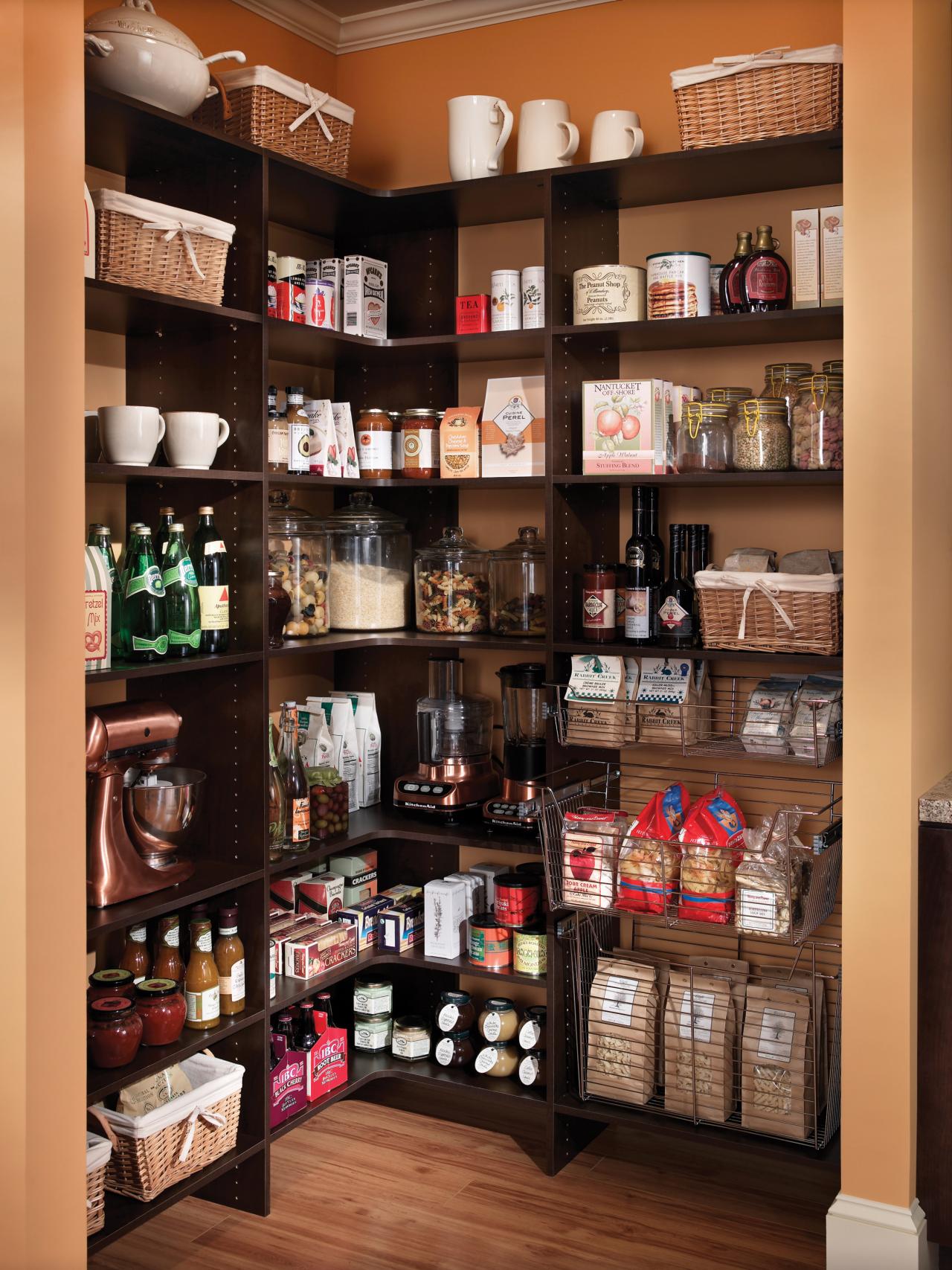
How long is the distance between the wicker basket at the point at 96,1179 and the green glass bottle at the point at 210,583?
99 centimetres

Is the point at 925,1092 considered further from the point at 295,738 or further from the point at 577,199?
the point at 577,199

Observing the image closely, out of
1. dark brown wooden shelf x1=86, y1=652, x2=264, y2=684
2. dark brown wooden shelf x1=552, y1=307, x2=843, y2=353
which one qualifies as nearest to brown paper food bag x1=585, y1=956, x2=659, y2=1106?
dark brown wooden shelf x1=86, y1=652, x2=264, y2=684

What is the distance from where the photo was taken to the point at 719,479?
2656 millimetres

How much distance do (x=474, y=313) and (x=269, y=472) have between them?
690 millimetres

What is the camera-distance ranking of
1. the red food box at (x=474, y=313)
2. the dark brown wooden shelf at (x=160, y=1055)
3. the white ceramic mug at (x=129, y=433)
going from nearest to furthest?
the dark brown wooden shelf at (x=160, y=1055) < the white ceramic mug at (x=129, y=433) < the red food box at (x=474, y=313)

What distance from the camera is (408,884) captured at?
346 cm

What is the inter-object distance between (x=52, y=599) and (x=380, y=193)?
1.56 meters

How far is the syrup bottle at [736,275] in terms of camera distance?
8.84 feet

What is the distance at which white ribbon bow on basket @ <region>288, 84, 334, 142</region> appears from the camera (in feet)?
9.28

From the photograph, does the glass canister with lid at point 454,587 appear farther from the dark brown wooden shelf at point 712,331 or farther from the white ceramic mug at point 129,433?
the white ceramic mug at point 129,433

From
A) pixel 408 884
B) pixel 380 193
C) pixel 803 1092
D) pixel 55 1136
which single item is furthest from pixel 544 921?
pixel 380 193

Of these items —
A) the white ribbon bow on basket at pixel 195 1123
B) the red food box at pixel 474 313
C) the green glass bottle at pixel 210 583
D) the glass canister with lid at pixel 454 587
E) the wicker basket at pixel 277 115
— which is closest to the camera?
the white ribbon bow on basket at pixel 195 1123

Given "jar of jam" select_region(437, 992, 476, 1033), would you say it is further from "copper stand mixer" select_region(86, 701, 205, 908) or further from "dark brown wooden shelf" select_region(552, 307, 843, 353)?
"dark brown wooden shelf" select_region(552, 307, 843, 353)

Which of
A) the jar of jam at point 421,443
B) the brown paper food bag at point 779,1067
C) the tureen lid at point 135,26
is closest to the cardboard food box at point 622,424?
the jar of jam at point 421,443
